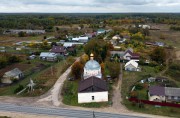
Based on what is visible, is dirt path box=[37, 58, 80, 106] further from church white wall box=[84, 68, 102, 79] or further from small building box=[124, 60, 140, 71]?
small building box=[124, 60, 140, 71]

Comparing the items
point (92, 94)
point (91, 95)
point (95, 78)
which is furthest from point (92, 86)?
point (95, 78)

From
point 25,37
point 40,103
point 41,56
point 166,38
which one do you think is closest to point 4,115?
point 40,103

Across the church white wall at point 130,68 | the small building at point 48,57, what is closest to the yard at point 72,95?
the church white wall at point 130,68

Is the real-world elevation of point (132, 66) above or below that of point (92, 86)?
below

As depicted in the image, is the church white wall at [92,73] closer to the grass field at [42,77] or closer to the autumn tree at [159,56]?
the grass field at [42,77]

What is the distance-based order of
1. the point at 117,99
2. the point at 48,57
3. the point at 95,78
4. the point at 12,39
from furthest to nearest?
the point at 12,39, the point at 48,57, the point at 95,78, the point at 117,99

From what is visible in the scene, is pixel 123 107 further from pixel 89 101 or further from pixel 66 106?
pixel 66 106

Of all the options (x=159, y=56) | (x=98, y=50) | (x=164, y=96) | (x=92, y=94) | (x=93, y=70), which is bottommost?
(x=164, y=96)

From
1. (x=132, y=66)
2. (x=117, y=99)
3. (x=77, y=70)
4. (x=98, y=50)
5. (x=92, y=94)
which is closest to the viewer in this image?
(x=92, y=94)

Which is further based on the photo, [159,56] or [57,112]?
[159,56]

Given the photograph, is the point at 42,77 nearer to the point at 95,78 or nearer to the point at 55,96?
the point at 55,96

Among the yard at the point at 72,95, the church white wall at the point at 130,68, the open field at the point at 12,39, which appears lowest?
the yard at the point at 72,95
